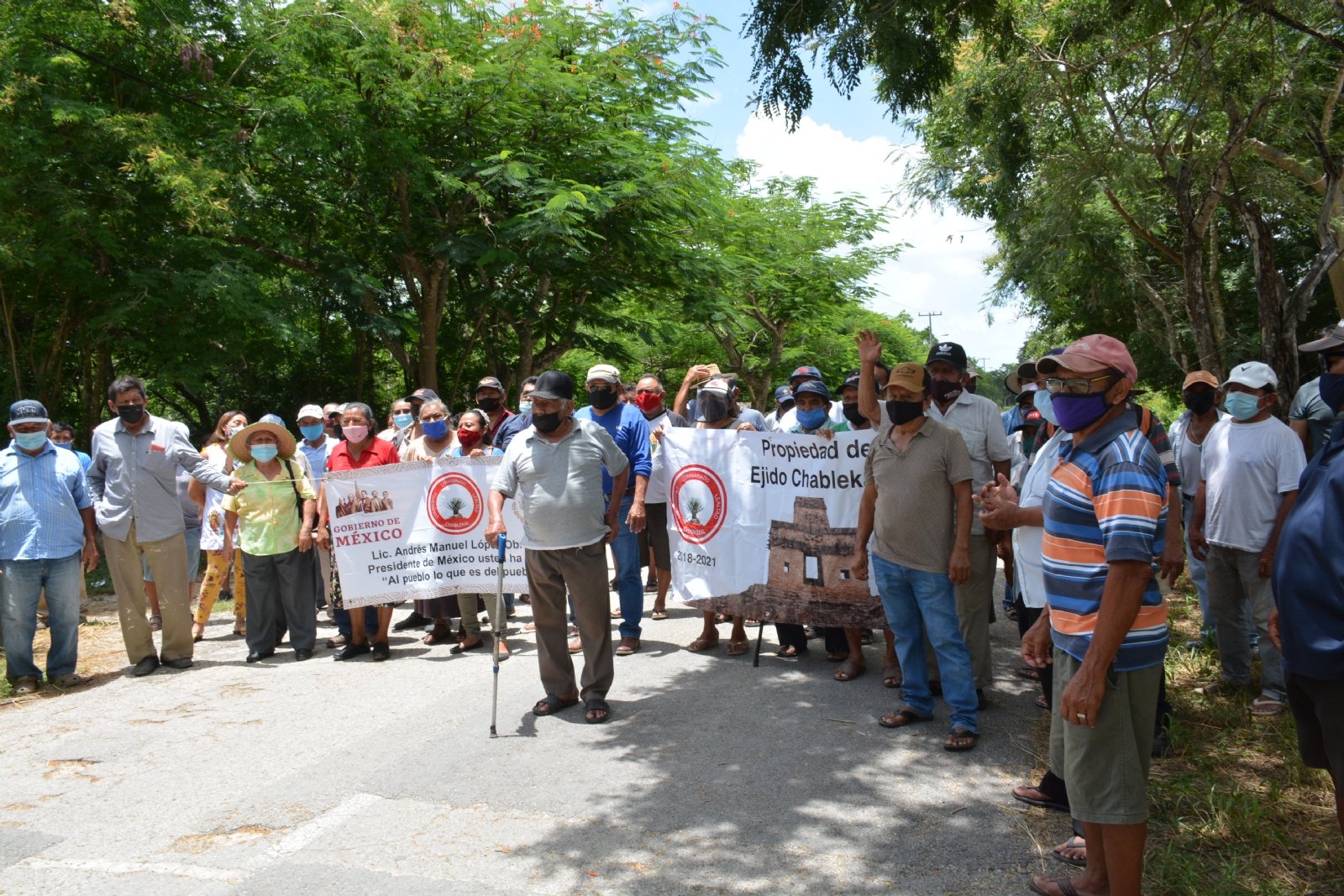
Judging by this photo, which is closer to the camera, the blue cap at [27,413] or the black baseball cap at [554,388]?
the black baseball cap at [554,388]

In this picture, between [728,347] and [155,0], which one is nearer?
[155,0]

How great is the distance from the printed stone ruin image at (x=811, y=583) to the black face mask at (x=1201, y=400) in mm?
2541

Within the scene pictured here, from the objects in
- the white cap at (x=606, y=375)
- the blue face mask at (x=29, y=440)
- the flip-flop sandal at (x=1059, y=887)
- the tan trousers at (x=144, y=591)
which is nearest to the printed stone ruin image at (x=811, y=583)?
the white cap at (x=606, y=375)

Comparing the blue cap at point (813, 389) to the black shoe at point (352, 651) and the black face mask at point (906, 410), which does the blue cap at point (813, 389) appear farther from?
the black shoe at point (352, 651)

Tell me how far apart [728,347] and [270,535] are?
65.3 feet

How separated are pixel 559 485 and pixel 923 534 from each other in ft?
7.29

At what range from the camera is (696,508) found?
7.22 meters

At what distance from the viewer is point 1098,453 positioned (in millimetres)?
3219

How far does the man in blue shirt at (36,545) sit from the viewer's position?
273 inches

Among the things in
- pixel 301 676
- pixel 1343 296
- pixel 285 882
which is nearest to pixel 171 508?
pixel 301 676

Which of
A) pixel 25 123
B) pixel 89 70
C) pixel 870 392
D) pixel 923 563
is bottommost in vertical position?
pixel 923 563

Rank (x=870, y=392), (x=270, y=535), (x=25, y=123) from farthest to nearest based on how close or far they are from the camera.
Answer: (x=25, y=123)
(x=270, y=535)
(x=870, y=392)

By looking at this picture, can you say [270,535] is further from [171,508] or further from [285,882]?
[285,882]

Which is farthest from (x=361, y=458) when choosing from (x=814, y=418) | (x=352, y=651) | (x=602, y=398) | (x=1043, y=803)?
(x=1043, y=803)
